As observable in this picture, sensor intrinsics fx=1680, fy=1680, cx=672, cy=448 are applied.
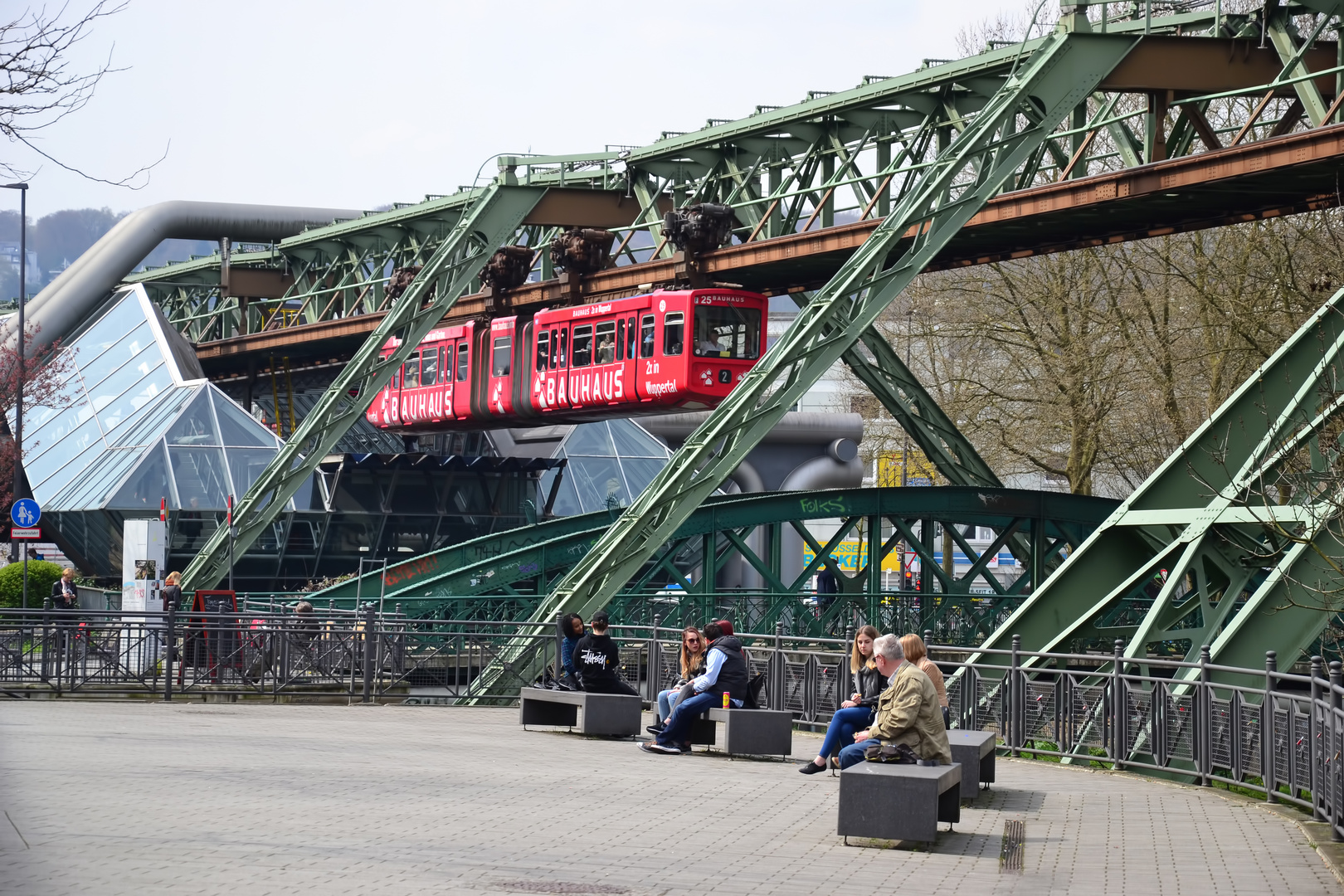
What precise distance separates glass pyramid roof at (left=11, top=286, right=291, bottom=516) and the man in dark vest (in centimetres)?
2832

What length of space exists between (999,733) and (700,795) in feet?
19.4

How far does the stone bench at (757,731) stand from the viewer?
17.1m

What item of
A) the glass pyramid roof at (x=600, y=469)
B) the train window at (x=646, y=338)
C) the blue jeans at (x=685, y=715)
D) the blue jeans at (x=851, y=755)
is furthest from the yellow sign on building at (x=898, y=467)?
the blue jeans at (x=851, y=755)

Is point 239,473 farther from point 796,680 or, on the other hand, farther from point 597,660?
point 597,660

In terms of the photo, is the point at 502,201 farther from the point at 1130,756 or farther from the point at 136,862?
the point at 136,862

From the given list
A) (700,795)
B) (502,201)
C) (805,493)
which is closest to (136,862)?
(700,795)

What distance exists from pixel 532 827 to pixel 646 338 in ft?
73.0

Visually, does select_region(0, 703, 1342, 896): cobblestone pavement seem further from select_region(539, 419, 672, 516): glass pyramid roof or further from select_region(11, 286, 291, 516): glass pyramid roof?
select_region(539, 419, 672, 516): glass pyramid roof

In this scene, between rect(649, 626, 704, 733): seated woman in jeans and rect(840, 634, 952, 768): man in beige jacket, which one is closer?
rect(840, 634, 952, 768): man in beige jacket

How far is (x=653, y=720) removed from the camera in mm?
21344

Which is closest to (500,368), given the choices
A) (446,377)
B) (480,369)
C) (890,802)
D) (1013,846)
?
(480,369)

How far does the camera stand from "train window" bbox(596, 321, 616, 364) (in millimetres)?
34438

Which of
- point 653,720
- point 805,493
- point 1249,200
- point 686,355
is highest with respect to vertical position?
point 1249,200

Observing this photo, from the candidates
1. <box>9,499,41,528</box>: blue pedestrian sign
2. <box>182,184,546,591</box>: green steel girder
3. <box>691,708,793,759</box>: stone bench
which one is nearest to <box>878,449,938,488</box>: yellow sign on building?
<box>182,184,546,591</box>: green steel girder
